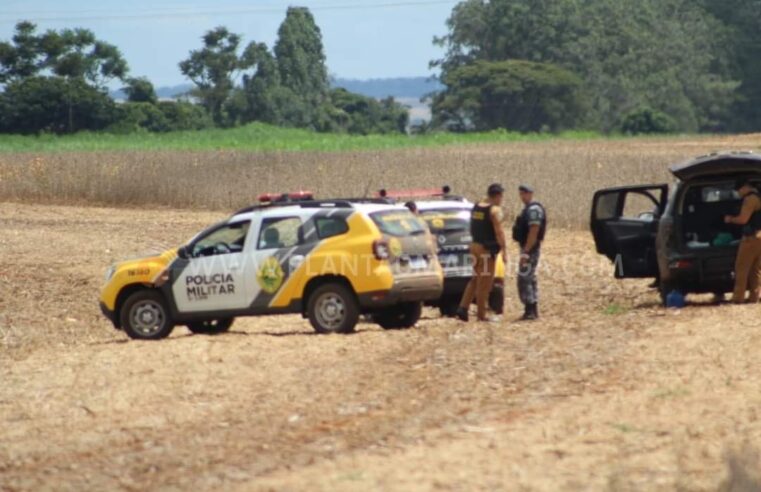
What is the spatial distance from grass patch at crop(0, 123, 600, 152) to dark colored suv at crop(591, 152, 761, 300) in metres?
40.6

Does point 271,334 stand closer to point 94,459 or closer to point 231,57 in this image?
point 94,459

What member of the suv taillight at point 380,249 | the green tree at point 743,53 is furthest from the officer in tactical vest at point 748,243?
the green tree at point 743,53

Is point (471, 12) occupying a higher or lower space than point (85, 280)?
higher

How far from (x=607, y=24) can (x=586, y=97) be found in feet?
38.5

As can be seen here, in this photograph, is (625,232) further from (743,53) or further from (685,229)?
(743,53)

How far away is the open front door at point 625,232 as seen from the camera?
22359 millimetres

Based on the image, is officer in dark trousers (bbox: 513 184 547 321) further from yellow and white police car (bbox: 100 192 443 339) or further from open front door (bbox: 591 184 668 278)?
open front door (bbox: 591 184 668 278)

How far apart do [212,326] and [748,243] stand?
6.38 metres

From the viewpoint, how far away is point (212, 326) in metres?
21.3

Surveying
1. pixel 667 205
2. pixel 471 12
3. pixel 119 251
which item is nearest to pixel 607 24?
pixel 471 12

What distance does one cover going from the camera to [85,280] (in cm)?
2775

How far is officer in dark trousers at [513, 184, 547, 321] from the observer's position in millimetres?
20406

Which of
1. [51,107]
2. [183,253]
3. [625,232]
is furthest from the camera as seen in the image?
[51,107]

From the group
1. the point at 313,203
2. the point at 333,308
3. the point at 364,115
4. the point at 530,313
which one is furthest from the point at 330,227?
the point at 364,115
